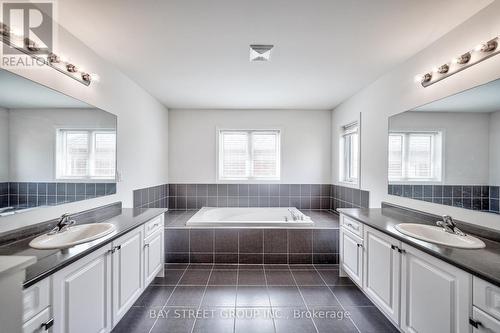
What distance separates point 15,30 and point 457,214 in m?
3.38

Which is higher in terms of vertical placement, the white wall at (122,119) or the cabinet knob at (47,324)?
the white wall at (122,119)

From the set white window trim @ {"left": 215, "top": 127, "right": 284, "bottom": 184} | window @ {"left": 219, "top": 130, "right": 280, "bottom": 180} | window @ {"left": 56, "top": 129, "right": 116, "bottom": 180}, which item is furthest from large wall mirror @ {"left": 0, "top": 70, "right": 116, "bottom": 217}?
window @ {"left": 219, "top": 130, "right": 280, "bottom": 180}

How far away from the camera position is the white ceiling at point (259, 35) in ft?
4.95

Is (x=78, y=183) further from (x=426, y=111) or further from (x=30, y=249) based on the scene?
(x=426, y=111)

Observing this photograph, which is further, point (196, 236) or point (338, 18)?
point (196, 236)

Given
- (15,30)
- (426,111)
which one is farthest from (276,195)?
(15,30)

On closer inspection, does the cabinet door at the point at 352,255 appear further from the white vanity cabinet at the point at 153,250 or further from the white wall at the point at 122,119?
the white wall at the point at 122,119

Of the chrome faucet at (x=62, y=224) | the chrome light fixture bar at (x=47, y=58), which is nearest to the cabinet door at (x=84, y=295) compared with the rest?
the chrome faucet at (x=62, y=224)

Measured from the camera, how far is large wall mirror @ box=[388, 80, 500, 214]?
60.2 inches

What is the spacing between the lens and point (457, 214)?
175 cm

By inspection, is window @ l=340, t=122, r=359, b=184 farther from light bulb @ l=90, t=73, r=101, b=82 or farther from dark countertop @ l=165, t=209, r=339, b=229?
light bulb @ l=90, t=73, r=101, b=82

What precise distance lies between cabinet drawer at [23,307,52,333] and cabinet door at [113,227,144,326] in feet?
1.87

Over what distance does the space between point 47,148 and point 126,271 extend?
1.13 meters

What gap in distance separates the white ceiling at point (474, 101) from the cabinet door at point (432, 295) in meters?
1.13
